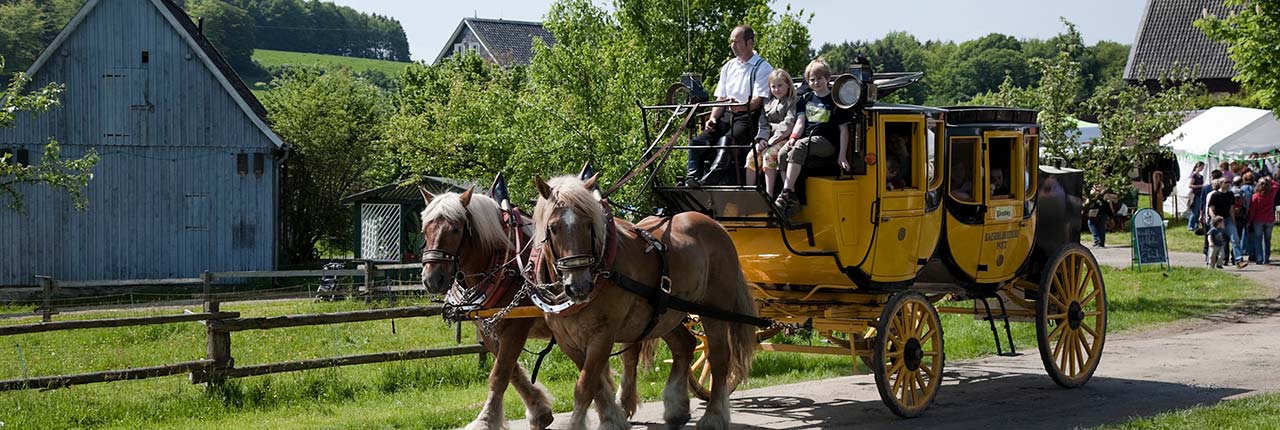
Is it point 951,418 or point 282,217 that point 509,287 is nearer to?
point 951,418

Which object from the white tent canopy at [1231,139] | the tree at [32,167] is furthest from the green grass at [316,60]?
the tree at [32,167]

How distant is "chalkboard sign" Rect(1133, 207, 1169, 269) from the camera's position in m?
19.8

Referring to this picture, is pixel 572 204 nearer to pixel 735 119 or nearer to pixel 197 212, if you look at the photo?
pixel 735 119

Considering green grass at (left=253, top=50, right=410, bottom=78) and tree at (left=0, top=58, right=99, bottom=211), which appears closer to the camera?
tree at (left=0, top=58, right=99, bottom=211)

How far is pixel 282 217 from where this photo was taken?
33.0 metres

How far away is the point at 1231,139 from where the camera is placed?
3231cm

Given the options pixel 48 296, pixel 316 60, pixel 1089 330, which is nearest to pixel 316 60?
pixel 316 60

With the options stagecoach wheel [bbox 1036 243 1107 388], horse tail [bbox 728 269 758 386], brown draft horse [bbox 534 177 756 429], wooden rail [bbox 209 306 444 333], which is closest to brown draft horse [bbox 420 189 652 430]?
brown draft horse [bbox 534 177 756 429]

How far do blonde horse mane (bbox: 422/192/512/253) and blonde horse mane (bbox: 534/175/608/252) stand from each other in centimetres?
83

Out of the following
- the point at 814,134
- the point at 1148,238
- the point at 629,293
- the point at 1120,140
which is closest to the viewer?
the point at 629,293

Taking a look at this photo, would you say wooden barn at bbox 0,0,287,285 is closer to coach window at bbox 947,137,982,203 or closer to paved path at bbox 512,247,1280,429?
paved path at bbox 512,247,1280,429

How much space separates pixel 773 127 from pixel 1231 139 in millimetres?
25996

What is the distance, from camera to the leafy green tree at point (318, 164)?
33.4m

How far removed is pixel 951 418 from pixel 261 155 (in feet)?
76.4
